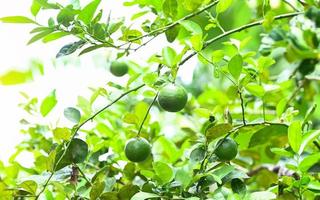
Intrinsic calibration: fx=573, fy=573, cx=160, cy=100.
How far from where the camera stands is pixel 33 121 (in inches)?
50.3

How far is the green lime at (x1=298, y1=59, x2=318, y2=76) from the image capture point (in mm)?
864

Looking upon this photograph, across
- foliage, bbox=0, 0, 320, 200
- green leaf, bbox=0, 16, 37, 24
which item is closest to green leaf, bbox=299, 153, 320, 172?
foliage, bbox=0, 0, 320, 200

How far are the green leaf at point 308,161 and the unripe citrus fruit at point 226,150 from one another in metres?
0.10

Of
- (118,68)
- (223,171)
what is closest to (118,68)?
(118,68)

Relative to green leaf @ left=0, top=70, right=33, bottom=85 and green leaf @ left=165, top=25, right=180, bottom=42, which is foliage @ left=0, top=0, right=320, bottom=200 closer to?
green leaf @ left=165, top=25, right=180, bottom=42

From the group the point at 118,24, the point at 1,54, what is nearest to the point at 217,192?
the point at 118,24

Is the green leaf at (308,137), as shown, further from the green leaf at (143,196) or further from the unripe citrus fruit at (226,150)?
the green leaf at (143,196)

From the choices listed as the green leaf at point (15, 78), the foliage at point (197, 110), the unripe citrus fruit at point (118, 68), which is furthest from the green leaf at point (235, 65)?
the green leaf at point (15, 78)

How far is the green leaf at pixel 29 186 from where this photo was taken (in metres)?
0.84

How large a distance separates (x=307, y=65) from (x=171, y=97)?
219mm

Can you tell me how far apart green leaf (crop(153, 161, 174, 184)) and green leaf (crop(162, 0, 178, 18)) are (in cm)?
25

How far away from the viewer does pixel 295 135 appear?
0.82 meters

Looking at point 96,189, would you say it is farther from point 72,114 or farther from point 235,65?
point 235,65

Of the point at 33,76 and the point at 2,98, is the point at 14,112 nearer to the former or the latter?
the point at 33,76
